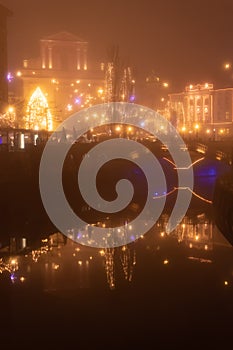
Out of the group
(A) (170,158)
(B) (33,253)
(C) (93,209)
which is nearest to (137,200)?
(C) (93,209)

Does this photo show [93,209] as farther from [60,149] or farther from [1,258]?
[1,258]

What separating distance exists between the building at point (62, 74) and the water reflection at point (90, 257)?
6167 cm

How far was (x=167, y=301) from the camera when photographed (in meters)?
16.1

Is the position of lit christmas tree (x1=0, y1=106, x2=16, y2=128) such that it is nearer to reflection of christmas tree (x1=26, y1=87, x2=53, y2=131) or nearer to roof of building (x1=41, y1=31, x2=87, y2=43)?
reflection of christmas tree (x1=26, y1=87, x2=53, y2=131)

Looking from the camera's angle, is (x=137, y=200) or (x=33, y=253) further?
(x=137, y=200)

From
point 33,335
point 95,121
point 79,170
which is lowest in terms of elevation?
point 33,335

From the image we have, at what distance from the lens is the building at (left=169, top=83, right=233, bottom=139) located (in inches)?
3907

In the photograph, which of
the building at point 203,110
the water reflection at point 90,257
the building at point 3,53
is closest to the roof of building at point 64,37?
the building at point 203,110

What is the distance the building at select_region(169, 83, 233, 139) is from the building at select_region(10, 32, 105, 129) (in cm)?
1424

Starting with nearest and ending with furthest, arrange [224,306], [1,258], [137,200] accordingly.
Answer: [224,306] < [1,258] < [137,200]

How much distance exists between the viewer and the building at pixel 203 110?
99250mm

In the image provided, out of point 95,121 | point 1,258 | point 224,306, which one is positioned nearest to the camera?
point 224,306

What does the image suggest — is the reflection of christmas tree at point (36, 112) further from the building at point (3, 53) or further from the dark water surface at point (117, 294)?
the dark water surface at point (117, 294)

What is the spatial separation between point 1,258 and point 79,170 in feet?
80.9
